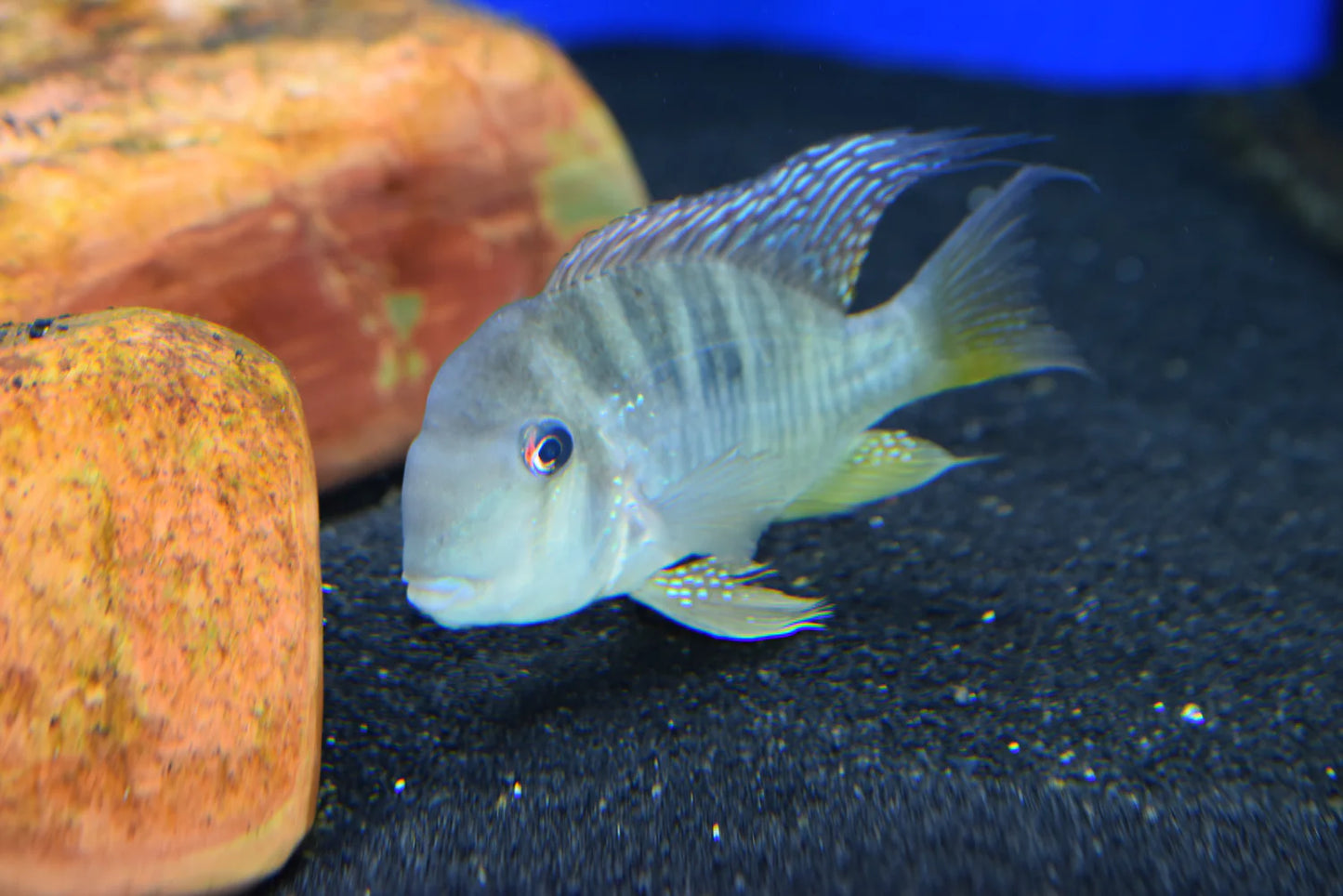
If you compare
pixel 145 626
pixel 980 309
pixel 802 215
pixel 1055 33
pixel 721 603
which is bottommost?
pixel 1055 33

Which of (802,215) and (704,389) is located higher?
(802,215)

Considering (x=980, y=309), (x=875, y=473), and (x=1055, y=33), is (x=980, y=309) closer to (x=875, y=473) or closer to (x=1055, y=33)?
(x=875, y=473)

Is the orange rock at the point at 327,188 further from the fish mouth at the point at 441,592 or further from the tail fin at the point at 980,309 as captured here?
the tail fin at the point at 980,309

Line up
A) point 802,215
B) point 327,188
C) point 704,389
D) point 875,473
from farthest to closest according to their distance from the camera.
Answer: point 327,188 < point 875,473 < point 802,215 < point 704,389

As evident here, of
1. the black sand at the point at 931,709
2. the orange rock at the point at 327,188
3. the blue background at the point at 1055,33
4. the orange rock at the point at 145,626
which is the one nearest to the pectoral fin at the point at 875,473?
the black sand at the point at 931,709

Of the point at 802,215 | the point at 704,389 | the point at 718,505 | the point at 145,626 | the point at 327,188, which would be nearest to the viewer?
the point at 145,626

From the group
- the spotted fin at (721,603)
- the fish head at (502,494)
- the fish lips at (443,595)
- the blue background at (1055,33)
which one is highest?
the fish head at (502,494)

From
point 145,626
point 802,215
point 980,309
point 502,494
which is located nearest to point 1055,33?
point 980,309

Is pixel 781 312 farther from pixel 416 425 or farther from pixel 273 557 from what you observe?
pixel 416 425
